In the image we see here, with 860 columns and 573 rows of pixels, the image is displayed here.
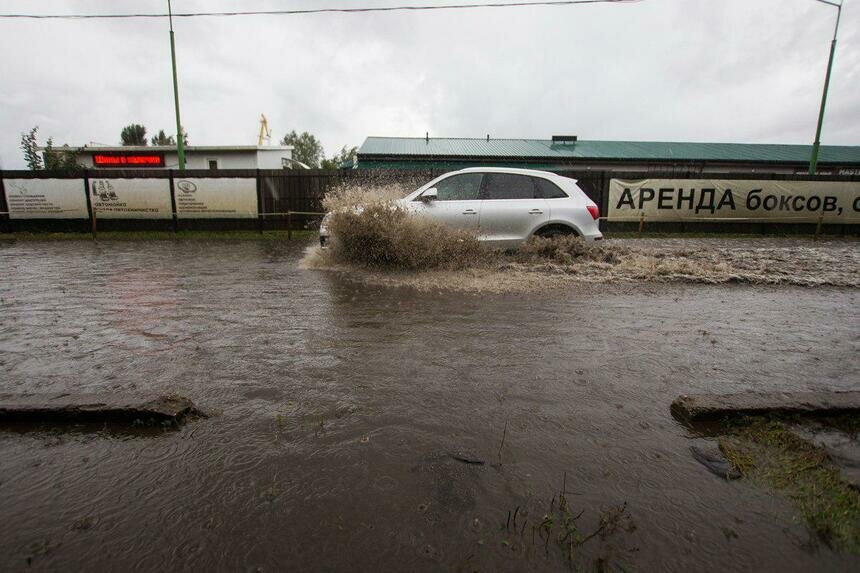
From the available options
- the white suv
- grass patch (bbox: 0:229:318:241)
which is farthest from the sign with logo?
the white suv

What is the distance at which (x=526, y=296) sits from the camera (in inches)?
222

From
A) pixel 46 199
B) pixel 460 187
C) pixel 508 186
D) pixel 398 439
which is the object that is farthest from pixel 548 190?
pixel 46 199

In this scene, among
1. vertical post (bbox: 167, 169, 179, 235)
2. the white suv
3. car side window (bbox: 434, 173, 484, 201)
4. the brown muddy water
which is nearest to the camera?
the brown muddy water

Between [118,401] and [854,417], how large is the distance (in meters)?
4.19

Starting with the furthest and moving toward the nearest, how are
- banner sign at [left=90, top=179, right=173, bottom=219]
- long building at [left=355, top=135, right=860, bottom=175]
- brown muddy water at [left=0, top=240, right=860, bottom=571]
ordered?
long building at [left=355, top=135, right=860, bottom=175] < banner sign at [left=90, top=179, right=173, bottom=219] < brown muddy water at [left=0, top=240, right=860, bottom=571]

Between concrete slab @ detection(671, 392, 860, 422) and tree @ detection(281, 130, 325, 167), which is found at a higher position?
tree @ detection(281, 130, 325, 167)

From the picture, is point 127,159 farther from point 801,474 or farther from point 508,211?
point 801,474

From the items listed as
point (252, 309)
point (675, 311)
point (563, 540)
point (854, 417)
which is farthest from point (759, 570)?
point (252, 309)

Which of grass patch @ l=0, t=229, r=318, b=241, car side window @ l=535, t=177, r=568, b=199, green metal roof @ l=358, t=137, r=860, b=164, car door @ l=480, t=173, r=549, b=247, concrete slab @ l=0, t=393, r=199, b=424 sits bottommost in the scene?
→ concrete slab @ l=0, t=393, r=199, b=424

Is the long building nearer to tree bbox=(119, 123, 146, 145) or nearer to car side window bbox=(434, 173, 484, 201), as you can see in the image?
car side window bbox=(434, 173, 484, 201)

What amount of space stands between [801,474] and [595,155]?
2857 centimetres

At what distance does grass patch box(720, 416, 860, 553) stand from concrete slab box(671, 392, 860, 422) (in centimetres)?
7

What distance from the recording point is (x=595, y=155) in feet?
91.0

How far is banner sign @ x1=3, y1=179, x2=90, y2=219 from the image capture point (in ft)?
47.9
